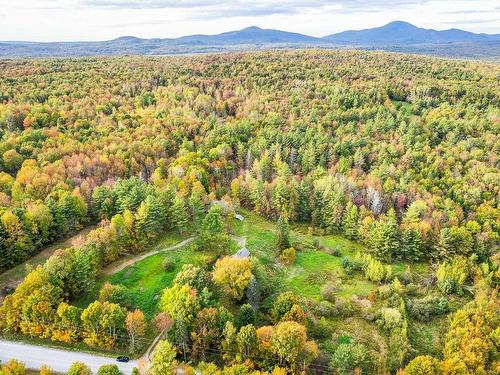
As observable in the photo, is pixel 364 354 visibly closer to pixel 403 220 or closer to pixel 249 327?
pixel 249 327

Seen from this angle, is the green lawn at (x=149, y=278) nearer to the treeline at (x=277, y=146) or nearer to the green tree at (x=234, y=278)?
the green tree at (x=234, y=278)

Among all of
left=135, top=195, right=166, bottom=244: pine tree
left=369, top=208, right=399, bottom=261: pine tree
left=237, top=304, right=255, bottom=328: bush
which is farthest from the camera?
left=369, top=208, right=399, bottom=261: pine tree

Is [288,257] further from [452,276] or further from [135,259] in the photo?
[452,276]

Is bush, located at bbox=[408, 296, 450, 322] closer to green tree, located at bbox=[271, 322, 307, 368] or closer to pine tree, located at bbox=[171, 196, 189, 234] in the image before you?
green tree, located at bbox=[271, 322, 307, 368]

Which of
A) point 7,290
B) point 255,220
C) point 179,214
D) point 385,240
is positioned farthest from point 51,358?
point 385,240

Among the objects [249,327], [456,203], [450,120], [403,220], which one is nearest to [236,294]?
[249,327]

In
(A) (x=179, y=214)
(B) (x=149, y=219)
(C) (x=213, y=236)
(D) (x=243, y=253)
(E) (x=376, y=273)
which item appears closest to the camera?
(D) (x=243, y=253)

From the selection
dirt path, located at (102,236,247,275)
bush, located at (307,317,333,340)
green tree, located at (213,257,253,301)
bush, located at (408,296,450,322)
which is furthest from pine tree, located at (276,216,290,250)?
bush, located at (408,296,450,322)
